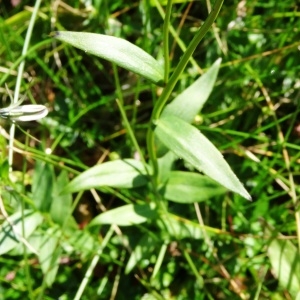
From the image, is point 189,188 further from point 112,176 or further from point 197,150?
point 197,150

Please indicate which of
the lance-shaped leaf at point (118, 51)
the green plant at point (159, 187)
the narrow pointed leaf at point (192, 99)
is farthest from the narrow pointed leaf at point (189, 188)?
the lance-shaped leaf at point (118, 51)

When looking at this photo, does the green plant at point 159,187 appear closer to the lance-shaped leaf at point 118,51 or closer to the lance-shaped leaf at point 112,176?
the lance-shaped leaf at point 112,176

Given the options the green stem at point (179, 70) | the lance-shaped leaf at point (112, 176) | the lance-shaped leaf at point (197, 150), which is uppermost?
the green stem at point (179, 70)

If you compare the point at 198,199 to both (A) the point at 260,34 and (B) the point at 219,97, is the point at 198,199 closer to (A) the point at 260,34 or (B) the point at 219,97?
(B) the point at 219,97

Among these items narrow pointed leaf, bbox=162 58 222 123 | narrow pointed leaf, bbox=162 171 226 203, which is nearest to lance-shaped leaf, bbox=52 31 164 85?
narrow pointed leaf, bbox=162 58 222 123

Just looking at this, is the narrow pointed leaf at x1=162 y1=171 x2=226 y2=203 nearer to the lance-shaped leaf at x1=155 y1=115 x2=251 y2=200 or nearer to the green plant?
the green plant

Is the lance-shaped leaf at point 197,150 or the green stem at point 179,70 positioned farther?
the lance-shaped leaf at point 197,150

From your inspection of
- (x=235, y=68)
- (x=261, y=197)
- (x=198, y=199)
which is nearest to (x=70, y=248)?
(x=198, y=199)
